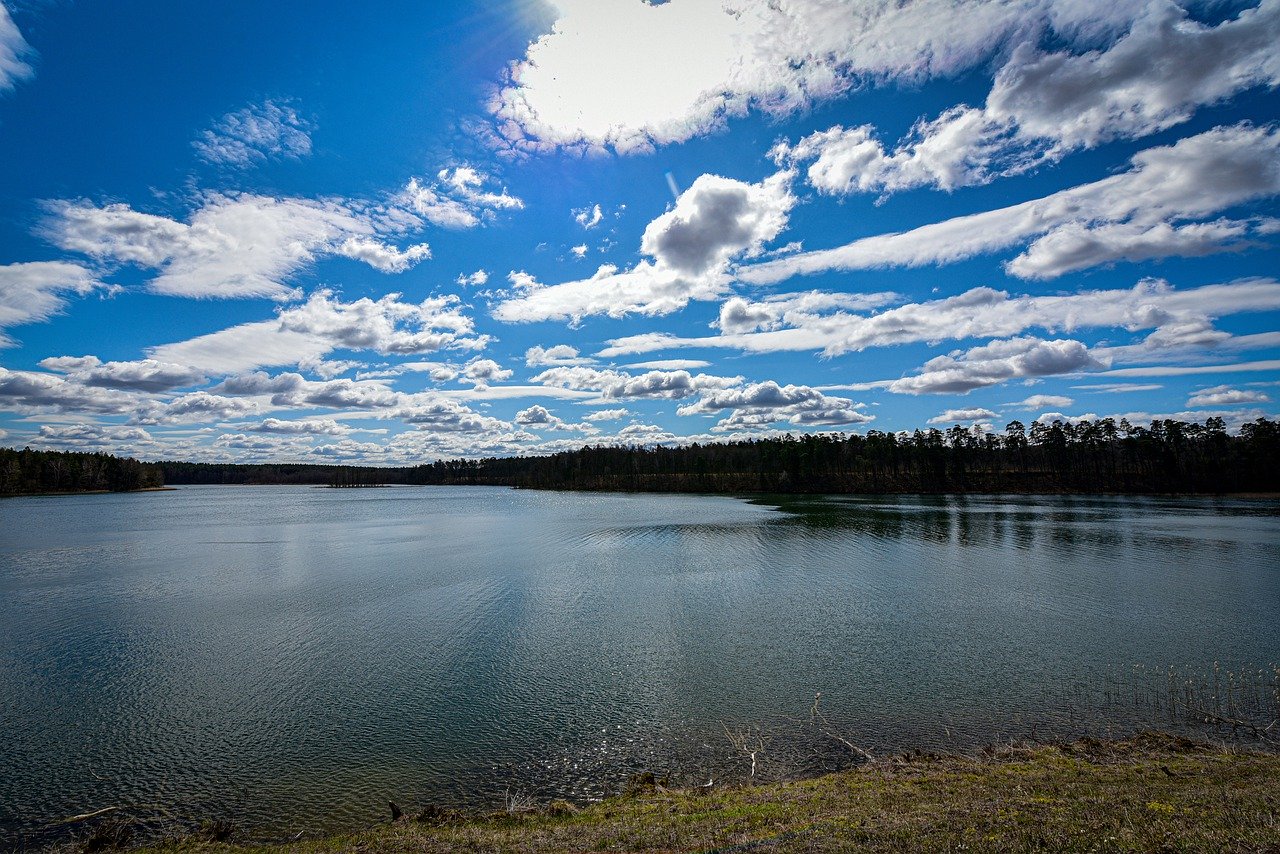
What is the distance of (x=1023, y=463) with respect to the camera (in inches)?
5527

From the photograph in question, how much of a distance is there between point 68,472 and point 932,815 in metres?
195

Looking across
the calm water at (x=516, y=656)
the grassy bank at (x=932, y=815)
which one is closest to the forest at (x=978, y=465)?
the calm water at (x=516, y=656)

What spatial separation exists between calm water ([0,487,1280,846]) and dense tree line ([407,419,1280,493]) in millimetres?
88172

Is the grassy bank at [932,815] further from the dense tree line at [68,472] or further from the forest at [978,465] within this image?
the dense tree line at [68,472]

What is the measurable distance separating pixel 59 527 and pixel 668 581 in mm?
68394

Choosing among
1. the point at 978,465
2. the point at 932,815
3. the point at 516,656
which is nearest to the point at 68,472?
the point at 516,656

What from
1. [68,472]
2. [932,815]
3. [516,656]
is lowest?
[516,656]

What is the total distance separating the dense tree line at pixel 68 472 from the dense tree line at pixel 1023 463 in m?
140

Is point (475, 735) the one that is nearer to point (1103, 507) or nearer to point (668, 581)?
point (668, 581)

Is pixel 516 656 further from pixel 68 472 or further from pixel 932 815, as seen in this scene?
pixel 68 472

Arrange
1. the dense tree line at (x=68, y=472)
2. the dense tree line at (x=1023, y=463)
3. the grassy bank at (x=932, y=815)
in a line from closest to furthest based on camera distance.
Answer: the grassy bank at (x=932, y=815) → the dense tree line at (x=1023, y=463) → the dense tree line at (x=68, y=472)

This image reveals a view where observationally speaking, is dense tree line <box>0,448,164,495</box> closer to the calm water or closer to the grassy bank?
the calm water

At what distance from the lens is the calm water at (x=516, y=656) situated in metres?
11.8

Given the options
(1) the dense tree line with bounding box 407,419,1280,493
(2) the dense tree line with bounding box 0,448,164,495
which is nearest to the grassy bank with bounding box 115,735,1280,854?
(1) the dense tree line with bounding box 407,419,1280,493
